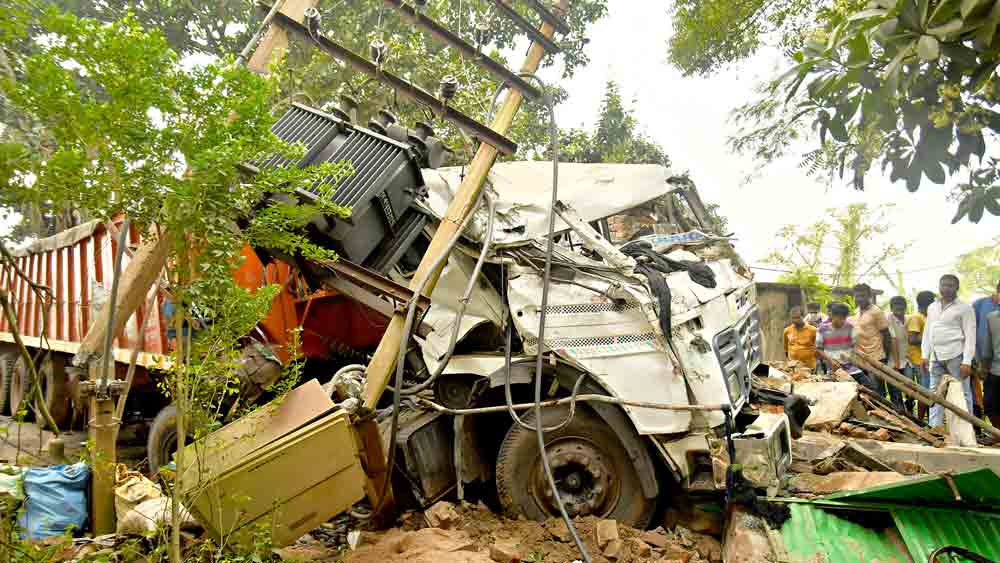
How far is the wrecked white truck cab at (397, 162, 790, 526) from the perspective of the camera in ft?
12.6

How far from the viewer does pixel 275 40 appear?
13.2 feet

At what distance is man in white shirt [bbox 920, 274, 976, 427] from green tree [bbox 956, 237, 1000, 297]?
32256 mm

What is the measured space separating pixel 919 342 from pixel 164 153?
9.01 meters

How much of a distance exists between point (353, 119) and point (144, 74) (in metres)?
2.37

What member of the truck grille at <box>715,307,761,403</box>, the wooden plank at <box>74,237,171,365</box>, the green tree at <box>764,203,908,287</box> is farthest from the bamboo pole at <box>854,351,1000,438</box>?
the green tree at <box>764,203,908,287</box>

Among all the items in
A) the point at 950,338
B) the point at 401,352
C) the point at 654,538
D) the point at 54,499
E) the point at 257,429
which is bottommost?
the point at 654,538

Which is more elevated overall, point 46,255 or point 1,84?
point 46,255

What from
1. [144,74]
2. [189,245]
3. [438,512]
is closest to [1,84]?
[144,74]

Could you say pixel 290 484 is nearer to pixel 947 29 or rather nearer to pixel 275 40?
pixel 275 40

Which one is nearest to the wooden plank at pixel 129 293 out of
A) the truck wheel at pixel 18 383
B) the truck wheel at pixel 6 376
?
the truck wheel at pixel 18 383

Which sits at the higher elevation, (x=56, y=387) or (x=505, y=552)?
(x=56, y=387)

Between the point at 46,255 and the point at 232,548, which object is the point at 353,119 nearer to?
the point at 232,548

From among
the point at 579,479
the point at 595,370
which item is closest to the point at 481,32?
the point at 595,370

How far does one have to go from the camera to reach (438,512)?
3826mm
